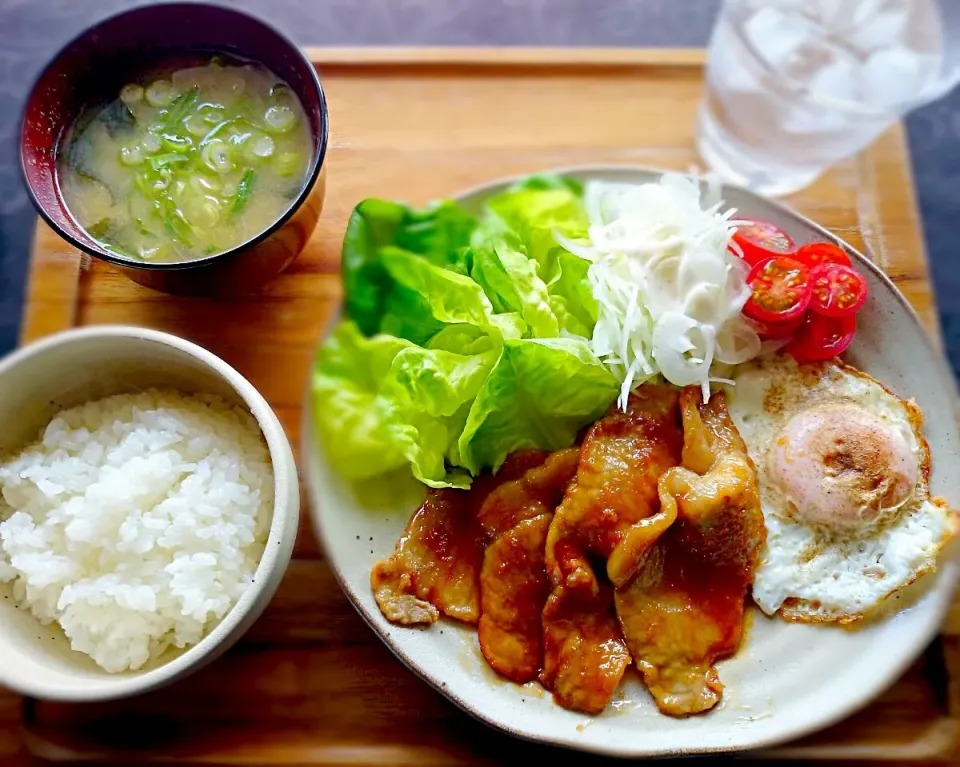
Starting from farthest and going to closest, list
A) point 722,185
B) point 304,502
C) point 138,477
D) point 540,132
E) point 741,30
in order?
point 540,132 → point 741,30 → point 722,185 → point 304,502 → point 138,477

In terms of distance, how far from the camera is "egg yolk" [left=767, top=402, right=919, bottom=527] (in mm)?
1447

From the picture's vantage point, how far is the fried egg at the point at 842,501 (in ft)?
4.77

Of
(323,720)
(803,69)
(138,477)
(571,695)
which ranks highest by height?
(803,69)

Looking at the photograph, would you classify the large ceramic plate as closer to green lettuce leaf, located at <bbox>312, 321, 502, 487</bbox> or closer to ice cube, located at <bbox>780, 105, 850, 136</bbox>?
green lettuce leaf, located at <bbox>312, 321, 502, 487</bbox>

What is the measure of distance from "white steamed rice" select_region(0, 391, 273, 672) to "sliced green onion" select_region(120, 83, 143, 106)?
47 cm

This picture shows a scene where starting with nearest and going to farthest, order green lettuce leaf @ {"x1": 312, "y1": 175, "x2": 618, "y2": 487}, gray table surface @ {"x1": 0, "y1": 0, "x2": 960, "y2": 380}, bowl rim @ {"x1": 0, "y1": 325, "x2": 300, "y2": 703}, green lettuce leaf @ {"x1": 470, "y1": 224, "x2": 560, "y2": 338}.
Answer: bowl rim @ {"x1": 0, "y1": 325, "x2": 300, "y2": 703} < green lettuce leaf @ {"x1": 312, "y1": 175, "x2": 618, "y2": 487} < green lettuce leaf @ {"x1": 470, "y1": 224, "x2": 560, "y2": 338} < gray table surface @ {"x1": 0, "y1": 0, "x2": 960, "y2": 380}

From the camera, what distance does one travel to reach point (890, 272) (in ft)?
4.94

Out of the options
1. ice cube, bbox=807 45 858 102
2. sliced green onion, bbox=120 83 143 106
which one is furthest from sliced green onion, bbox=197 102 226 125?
ice cube, bbox=807 45 858 102

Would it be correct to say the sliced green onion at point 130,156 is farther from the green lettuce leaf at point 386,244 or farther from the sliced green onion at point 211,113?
the green lettuce leaf at point 386,244

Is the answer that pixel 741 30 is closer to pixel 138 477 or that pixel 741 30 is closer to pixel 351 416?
pixel 351 416

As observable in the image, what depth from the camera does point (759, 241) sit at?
1.54 m

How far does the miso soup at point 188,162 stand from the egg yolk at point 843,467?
961 mm

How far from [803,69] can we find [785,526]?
99 centimetres

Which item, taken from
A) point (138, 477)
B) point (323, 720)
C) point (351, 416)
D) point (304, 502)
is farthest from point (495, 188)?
point (323, 720)
